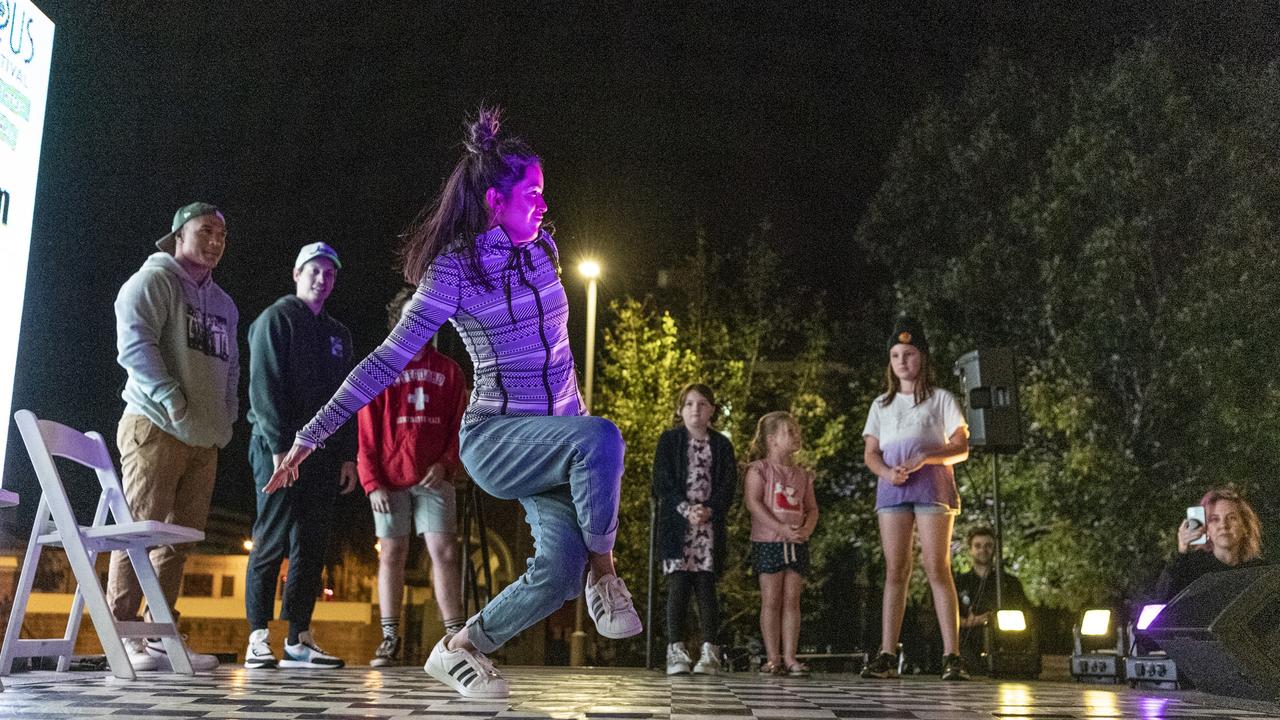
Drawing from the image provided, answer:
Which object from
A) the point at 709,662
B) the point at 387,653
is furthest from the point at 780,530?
the point at 387,653

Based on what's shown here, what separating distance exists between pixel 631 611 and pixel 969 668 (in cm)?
510

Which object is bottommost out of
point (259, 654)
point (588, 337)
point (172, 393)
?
point (259, 654)

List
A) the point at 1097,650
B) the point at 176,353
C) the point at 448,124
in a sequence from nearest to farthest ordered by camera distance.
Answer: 1. the point at 176,353
2. the point at 1097,650
3. the point at 448,124

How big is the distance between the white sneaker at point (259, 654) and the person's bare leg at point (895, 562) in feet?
9.25

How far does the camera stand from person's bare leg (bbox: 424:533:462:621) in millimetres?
5402

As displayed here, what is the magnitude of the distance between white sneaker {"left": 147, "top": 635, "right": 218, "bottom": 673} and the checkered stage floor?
106mm

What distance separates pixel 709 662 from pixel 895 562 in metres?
1.04

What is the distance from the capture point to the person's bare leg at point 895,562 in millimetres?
5480

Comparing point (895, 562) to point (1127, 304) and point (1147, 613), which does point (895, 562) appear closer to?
point (1147, 613)

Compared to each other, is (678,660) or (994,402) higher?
(994,402)

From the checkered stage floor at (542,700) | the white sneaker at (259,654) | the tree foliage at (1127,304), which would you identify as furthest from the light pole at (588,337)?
the checkered stage floor at (542,700)

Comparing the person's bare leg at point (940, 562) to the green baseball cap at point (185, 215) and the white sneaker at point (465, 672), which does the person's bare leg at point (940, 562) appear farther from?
the green baseball cap at point (185, 215)

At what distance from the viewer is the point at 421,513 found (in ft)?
18.3

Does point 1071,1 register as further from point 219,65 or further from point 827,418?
point 219,65
